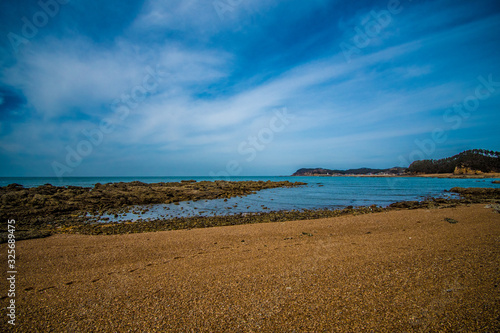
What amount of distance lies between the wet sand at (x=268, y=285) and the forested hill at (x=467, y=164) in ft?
406

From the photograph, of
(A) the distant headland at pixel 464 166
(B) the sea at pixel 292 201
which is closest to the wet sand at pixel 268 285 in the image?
(B) the sea at pixel 292 201

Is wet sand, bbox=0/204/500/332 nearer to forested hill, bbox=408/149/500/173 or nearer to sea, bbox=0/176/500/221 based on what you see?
sea, bbox=0/176/500/221

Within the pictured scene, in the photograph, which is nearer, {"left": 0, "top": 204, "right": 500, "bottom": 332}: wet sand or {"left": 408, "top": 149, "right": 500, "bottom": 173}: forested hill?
{"left": 0, "top": 204, "right": 500, "bottom": 332}: wet sand

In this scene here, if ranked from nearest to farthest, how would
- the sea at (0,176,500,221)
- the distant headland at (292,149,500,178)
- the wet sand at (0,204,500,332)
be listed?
the wet sand at (0,204,500,332)
the sea at (0,176,500,221)
the distant headland at (292,149,500,178)

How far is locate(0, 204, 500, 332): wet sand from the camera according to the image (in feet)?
11.4

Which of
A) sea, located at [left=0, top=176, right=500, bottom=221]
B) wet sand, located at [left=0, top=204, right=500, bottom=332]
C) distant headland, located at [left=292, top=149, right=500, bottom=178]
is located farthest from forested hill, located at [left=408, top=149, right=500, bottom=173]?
wet sand, located at [left=0, top=204, right=500, bottom=332]

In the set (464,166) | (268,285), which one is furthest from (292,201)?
(464,166)

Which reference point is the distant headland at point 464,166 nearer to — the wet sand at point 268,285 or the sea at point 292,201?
the sea at point 292,201

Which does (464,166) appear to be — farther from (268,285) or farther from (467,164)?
(268,285)

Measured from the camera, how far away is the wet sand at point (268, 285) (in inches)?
136

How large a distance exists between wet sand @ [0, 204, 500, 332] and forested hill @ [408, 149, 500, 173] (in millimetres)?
123682

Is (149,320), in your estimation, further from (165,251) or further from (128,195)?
(128,195)

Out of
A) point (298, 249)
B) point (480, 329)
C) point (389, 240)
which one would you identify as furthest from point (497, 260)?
point (298, 249)

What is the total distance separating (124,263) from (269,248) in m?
4.55
